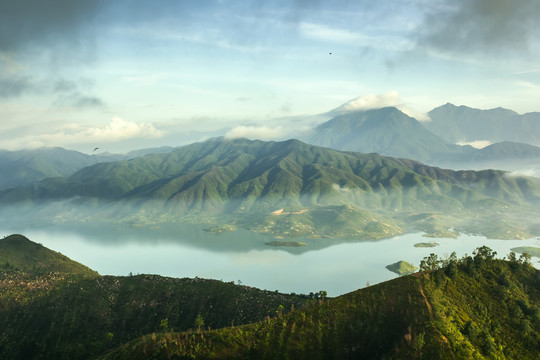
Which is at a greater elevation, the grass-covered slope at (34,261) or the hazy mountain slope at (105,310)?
the grass-covered slope at (34,261)

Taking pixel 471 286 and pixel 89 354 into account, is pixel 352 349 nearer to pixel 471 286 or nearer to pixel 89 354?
pixel 471 286

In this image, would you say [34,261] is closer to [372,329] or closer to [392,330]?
[372,329]

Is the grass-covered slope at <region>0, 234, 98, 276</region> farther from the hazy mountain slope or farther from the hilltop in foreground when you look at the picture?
the hilltop in foreground

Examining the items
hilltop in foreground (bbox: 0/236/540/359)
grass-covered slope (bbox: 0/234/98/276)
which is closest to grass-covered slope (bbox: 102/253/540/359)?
hilltop in foreground (bbox: 0/236/540/359)

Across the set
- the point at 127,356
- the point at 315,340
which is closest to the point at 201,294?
the point at 127,356

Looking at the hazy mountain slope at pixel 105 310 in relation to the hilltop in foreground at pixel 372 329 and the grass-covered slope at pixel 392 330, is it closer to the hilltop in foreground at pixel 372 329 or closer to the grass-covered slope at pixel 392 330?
the hilltop in foreground at pixel 372 329

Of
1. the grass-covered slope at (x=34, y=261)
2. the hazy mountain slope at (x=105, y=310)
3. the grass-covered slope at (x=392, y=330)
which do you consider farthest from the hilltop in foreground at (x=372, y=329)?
the grass-covered slope at (x=34, y=261)

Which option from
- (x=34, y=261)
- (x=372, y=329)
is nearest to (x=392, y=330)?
(x=372, y=329)
